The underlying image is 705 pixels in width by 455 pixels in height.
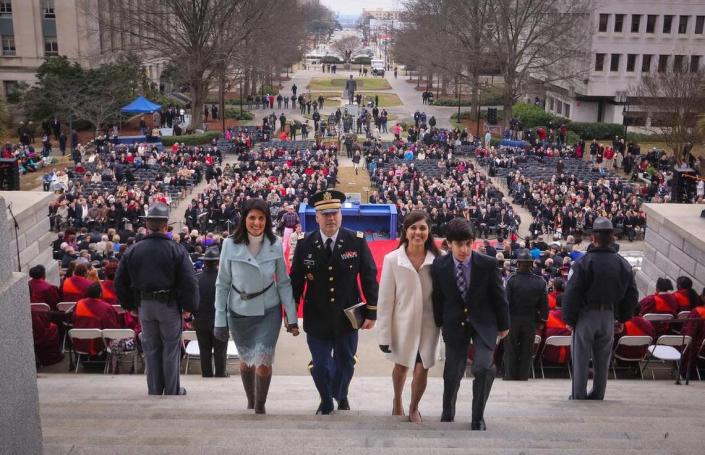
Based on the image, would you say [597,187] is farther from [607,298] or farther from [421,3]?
[421,3]

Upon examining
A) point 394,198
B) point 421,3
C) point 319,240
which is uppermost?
point 421,3

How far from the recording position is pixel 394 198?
84.7ft

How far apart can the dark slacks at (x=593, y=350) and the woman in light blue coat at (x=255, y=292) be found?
289 centimetres

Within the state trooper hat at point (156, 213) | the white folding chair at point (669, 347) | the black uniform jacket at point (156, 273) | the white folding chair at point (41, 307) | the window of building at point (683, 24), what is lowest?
the white folding chair at point (669, 347)

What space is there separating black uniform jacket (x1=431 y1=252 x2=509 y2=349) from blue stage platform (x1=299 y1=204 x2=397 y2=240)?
53.8 ft

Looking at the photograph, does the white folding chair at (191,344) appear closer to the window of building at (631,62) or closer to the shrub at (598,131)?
the shrub at (598,131)

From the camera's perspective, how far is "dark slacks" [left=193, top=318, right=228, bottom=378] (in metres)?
8.83

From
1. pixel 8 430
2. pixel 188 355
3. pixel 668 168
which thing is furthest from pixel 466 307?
pixel 668 168

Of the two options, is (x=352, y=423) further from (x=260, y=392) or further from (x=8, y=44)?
(x=8, y=44)

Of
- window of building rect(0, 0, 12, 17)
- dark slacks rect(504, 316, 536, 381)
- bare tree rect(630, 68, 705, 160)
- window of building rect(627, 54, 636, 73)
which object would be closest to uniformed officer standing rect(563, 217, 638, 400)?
dark slacks rect(504, 316, 536, 381)

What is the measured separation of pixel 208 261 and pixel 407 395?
3134 mm

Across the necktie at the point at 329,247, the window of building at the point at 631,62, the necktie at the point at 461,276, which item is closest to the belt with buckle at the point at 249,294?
the necktie at the point at 329,247

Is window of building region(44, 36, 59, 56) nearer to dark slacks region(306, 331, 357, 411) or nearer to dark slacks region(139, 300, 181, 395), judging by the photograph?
dark slacks region(139, 300, 181, 395)

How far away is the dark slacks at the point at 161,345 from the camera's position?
6.99 metres
